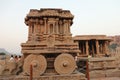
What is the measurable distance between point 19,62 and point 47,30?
16.8ft

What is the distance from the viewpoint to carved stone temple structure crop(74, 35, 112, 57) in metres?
26.0

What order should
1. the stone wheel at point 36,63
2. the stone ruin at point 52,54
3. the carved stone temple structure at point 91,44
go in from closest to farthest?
1. the stone wheel at point 36,63
2. the stone ruin at point 52,54
3. the carved stone temple structure at point 91,44

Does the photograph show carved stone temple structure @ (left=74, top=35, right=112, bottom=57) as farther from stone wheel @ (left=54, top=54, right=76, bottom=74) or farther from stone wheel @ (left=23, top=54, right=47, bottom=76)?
stone wheel @ (left=23, top=54, right=47, bottom=76)

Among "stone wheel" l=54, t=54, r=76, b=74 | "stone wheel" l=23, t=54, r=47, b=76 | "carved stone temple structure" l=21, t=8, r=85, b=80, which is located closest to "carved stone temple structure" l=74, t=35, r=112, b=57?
"carved stone temple structure" l=21, t=8, r=85, b=80

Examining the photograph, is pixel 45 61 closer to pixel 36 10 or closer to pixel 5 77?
pixel 5 77

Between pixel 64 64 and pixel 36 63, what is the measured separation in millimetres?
1857

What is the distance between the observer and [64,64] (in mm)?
11109

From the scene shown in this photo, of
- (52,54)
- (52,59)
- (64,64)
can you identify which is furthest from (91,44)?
(64,64)

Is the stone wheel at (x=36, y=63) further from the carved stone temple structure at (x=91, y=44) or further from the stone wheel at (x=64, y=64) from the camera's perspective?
the carved stone temple structure at (x=91, y=44)

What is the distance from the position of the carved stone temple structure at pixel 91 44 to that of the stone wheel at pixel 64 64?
1444 centimetres

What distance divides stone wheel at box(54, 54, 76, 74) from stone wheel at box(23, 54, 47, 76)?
85cm

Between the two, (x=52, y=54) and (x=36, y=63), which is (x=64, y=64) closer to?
(x=52, y=54)

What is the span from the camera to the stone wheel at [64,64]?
440 inches

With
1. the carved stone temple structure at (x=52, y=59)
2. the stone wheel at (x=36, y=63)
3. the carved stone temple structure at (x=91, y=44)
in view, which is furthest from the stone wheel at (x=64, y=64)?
the carved stone temple structure at (x=91, y=44)
